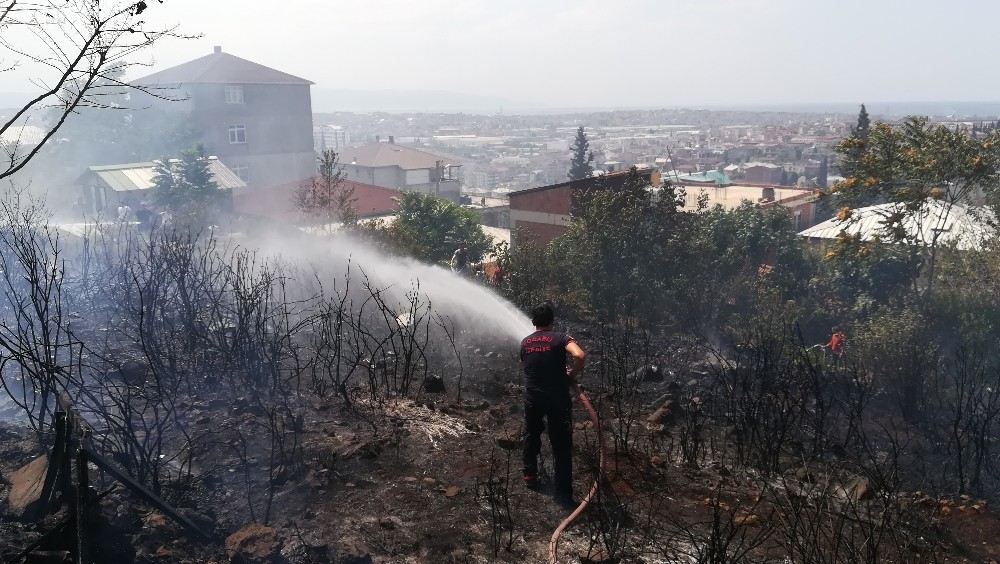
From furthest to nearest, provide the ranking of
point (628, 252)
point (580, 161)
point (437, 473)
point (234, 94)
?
point (580, 161) < point (234, 94) < point (628, 252) < point (437, 473)

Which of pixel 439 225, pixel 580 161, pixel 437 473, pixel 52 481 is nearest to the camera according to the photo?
pixel 52 481

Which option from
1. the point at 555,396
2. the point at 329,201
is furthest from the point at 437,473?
the point at 329,201

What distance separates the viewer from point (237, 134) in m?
51.0

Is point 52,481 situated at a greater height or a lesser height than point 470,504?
greater

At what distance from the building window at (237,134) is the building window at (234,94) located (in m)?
1.79

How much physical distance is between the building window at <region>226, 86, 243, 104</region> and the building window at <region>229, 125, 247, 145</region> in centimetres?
179

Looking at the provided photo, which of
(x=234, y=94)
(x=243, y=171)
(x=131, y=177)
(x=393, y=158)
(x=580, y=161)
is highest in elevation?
(x=234, y=94)

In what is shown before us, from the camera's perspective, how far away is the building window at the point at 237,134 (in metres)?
50.6

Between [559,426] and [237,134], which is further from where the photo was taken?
[237,134]

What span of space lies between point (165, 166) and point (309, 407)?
2880 cm

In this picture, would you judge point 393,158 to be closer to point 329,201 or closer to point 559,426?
point 329,201

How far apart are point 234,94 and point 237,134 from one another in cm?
289

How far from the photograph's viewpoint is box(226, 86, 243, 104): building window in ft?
166

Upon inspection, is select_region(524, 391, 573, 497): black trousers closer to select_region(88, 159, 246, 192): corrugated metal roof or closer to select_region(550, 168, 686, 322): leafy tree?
select_region(550, 168, 686, 322): leafy tree
